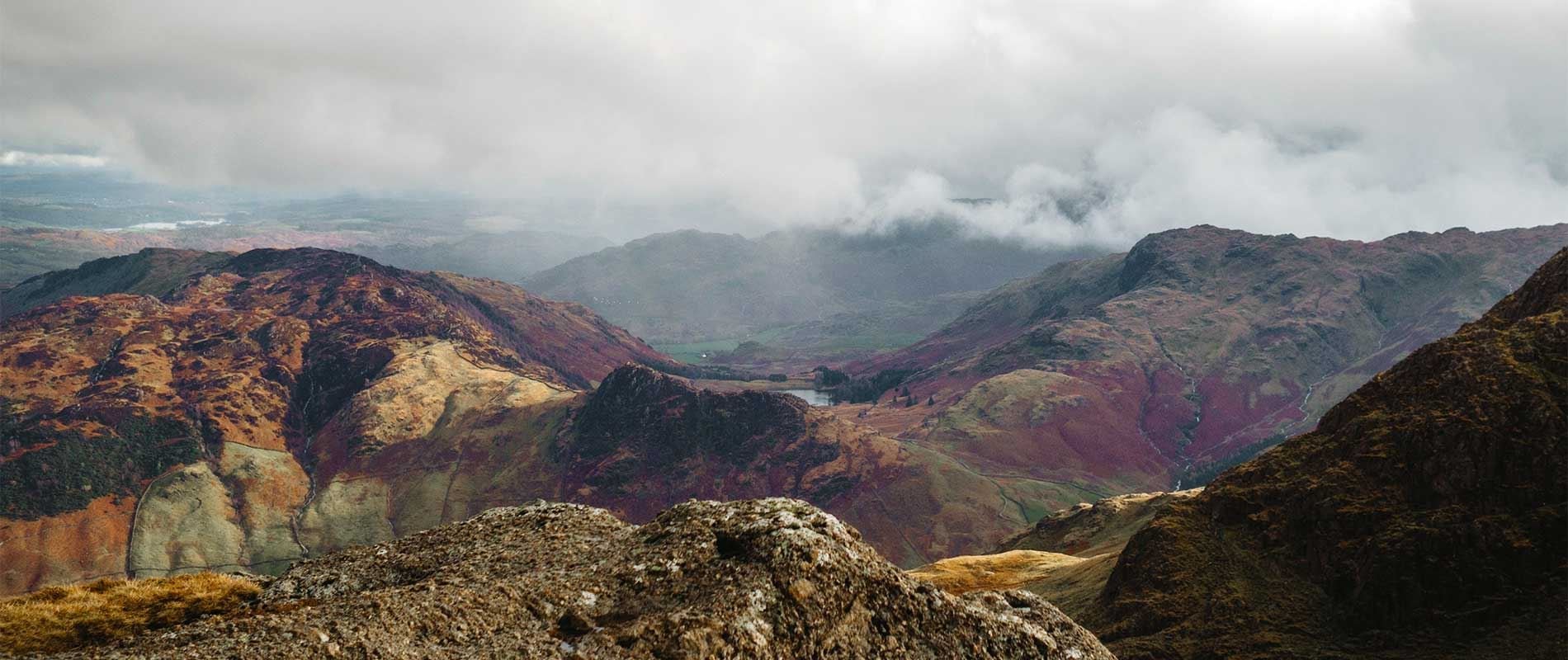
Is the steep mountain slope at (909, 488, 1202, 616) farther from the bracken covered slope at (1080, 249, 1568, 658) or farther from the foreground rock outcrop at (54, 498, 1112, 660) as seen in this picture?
the foreground rock outcrop at (54, 498, 1112, 660)

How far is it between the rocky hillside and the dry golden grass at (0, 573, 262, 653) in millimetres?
68509

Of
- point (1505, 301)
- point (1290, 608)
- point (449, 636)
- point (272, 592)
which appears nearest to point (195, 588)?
point (272, 592)

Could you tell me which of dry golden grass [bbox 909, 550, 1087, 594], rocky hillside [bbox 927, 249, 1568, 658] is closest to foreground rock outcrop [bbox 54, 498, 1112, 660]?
rocky hillside [bbox 927, 249, 1568, 658]

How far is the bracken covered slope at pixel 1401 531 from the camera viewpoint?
60781 mm

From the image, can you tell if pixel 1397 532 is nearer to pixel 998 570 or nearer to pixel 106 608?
pixel 998 570

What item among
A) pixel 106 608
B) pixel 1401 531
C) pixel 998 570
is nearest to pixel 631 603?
pixel 106 608

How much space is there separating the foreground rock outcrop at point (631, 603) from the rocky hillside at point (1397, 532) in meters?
42.4

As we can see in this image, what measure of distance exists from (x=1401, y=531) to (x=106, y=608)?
89.7 metres

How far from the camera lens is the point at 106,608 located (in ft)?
92.6

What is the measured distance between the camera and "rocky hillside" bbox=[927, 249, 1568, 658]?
60.8 m

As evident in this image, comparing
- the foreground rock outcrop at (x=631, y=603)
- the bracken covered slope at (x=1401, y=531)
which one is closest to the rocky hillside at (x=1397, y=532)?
the bracken covered slope at (x=1401, y=531)

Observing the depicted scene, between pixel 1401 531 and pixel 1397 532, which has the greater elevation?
pixel 1401 531

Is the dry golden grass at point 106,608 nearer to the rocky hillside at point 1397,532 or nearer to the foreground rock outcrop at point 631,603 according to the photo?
the foreground rock outcrop at point 631,603

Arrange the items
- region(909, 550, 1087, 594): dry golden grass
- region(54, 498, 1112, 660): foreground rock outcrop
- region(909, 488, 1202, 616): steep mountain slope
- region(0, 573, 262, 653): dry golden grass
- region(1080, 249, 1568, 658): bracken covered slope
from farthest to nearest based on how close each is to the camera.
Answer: region(909, 550, 1087, 594): dry golden grass, region(909, 488, 1202, 616): steep mountain slope, region(1080, 249, 1568, 658): bracken covered slope, region(54, 498, 1112, 660): foreground rock outcrop, region(0, 573, 262, 653): dry golden grass
